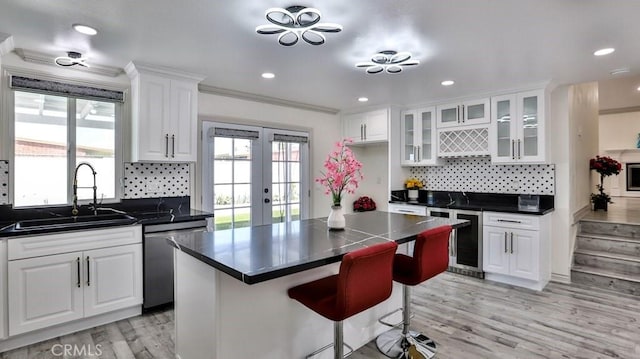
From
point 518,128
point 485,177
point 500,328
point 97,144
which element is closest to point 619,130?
point 485,177

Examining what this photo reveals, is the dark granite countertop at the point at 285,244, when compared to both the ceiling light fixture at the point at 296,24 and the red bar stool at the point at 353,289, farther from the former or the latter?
the ceiling light fixture at the point at 296,24

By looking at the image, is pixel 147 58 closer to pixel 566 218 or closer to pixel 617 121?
pixel 566 218

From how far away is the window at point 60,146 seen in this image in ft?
9.98

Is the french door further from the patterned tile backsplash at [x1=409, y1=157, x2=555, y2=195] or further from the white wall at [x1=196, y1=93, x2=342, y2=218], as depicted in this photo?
the patterned tile backsplash at [x1=409, y1=157, x2=555, y2=195]

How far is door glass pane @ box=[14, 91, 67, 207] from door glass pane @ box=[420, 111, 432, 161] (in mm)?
4394

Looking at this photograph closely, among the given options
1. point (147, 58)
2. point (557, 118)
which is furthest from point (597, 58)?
point (147, 58)

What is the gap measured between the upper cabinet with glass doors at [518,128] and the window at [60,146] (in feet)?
14.6

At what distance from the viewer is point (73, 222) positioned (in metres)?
3.10

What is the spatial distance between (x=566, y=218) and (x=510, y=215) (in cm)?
70

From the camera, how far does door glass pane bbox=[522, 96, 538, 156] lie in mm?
4004

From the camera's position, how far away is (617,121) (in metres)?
9.01

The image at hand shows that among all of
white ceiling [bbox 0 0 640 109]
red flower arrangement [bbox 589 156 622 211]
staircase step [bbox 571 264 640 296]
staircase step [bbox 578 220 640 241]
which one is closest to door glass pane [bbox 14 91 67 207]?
white ceiling [bbox 0 0 640 109]

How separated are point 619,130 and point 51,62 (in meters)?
12.0

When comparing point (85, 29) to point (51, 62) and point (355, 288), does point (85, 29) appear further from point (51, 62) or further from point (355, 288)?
point (355, 288)
